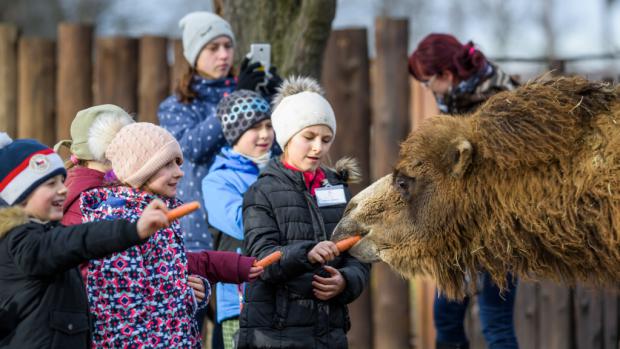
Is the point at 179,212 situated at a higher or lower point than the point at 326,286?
higher

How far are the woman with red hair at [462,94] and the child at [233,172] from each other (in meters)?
1.44

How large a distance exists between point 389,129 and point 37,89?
3.28 metres

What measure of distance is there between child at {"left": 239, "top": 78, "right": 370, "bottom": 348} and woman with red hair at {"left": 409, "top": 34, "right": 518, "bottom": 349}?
1.60 metres

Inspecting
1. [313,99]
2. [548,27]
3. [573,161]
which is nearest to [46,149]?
[313,99]

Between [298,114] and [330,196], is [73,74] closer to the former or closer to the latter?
[298,114]

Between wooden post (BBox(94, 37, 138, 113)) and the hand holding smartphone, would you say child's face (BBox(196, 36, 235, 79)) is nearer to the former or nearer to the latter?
the hand holding smartphone

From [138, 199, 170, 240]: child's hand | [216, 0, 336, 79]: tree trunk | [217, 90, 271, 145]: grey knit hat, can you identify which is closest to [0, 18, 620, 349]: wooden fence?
[216, 0, 336, 79]: tree trunk

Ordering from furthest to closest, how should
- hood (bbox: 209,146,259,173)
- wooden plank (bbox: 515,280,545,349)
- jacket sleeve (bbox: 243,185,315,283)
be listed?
wooden plank (bbox: 515,280,545,349)
hood (bbox: 209,146,259,173)
jacket sleeve (bbox: 243,185,315,283)

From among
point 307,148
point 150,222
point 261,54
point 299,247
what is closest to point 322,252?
point 299,247

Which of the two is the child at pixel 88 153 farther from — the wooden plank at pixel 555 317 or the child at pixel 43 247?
the wooden plank at pixel 555 317

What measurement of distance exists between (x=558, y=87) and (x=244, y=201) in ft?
5.77

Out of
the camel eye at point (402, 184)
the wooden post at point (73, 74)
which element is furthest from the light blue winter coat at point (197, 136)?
the wooden post at point (73, 74)

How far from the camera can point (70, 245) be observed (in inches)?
158

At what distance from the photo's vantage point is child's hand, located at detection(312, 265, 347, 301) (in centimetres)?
514
